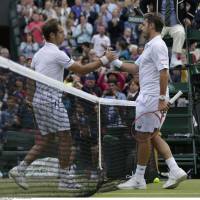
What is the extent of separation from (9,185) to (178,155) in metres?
5.79

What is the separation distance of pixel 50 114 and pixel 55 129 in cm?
18

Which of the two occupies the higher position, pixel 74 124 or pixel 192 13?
pixel 192 13

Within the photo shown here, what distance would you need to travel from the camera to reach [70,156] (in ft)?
32.5

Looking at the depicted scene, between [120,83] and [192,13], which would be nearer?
[192,13]

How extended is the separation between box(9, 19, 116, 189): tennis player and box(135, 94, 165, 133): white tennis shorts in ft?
2.36

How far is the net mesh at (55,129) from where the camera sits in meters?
8.52

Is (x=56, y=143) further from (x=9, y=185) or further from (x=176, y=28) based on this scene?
(x=176, y=28)

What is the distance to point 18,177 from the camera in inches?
361

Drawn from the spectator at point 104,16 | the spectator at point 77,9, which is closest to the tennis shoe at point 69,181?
the spectator at point 104,16

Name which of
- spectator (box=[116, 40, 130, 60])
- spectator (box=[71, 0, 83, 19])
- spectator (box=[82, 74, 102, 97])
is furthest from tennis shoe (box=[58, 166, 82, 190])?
spectator (box=[71, 0, 83, 19])

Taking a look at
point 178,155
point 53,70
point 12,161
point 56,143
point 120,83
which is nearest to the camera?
point 12,161

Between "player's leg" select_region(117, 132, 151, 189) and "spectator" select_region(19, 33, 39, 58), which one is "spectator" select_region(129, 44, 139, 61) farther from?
"player's leg" select_region(117, 132, 151, 189)

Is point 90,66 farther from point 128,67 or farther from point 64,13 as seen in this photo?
point 64,13

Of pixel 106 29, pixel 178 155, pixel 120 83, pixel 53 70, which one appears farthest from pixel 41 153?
pixel 106 29
